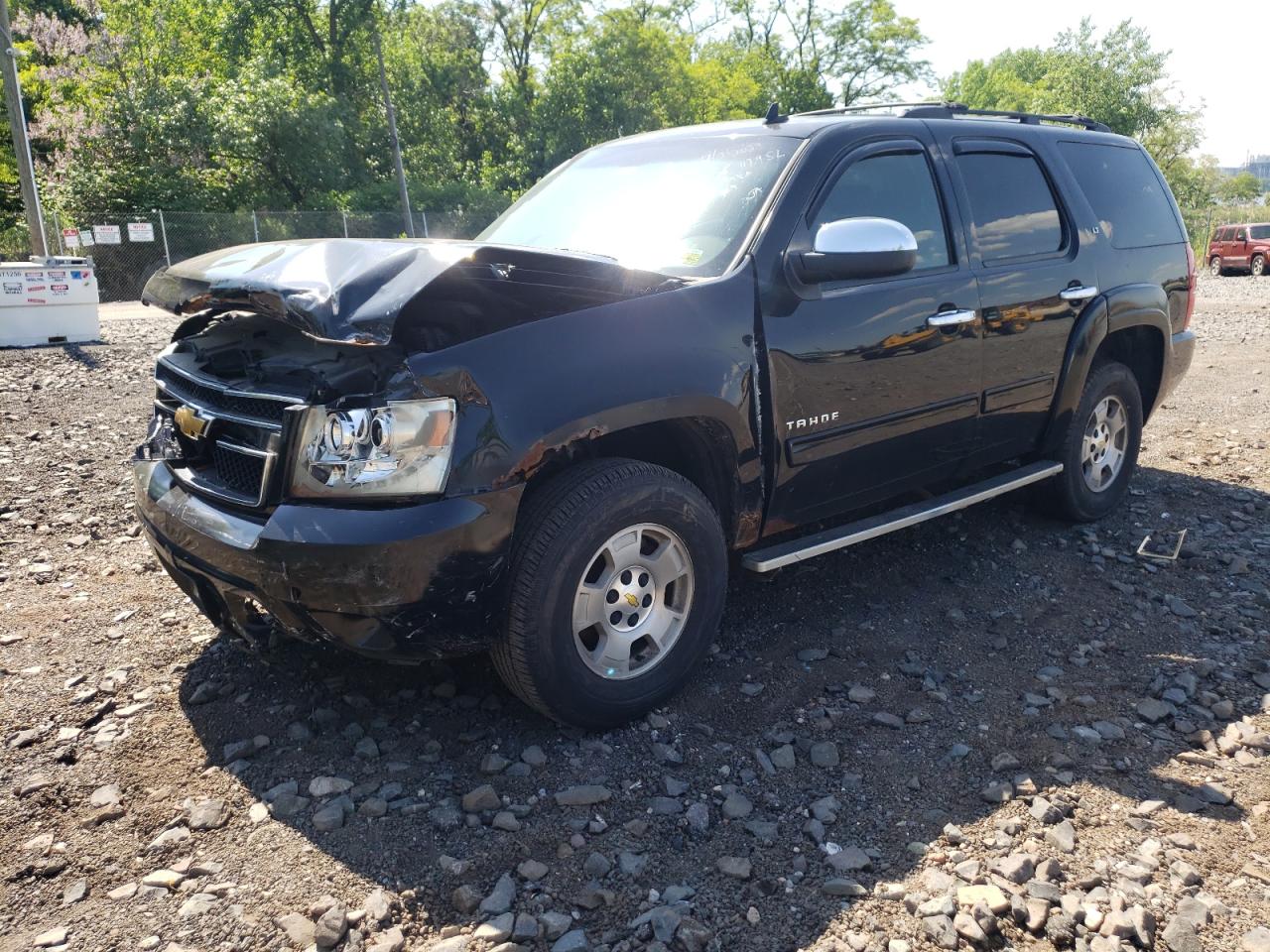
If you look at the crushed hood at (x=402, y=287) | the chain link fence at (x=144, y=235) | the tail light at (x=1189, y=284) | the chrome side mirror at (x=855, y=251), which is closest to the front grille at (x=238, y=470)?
the crushed hood at (x=402, y=287)

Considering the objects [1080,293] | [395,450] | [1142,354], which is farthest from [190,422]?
[1142,354]

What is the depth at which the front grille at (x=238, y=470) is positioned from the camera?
9.55 ft

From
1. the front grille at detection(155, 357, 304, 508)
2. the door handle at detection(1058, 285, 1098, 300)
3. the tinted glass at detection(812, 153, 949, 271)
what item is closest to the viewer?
the front grille at detection(155, 357, 304, 508)

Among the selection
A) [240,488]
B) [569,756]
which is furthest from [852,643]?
[240,488]

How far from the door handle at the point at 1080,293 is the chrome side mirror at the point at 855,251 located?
1521 millimetres

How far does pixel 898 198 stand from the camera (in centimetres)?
396

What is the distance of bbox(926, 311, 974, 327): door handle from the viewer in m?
3.89

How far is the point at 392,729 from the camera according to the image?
10.6 feet

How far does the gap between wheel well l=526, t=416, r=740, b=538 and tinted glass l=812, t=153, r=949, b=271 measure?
99 centimetres

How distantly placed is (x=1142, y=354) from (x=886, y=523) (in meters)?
2.62

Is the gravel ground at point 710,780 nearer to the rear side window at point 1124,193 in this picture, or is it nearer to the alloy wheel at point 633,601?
the alloy wheel at point 633,601

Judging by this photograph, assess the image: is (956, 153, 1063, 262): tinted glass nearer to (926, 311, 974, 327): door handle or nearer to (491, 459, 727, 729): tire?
(926, 311, 974, 327): door handle

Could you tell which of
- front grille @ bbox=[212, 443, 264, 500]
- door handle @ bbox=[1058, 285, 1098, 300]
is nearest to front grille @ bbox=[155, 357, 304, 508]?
front grille @ bbox=[212, 443, 264, 500]

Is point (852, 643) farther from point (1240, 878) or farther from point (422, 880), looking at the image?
point (422, 880)
